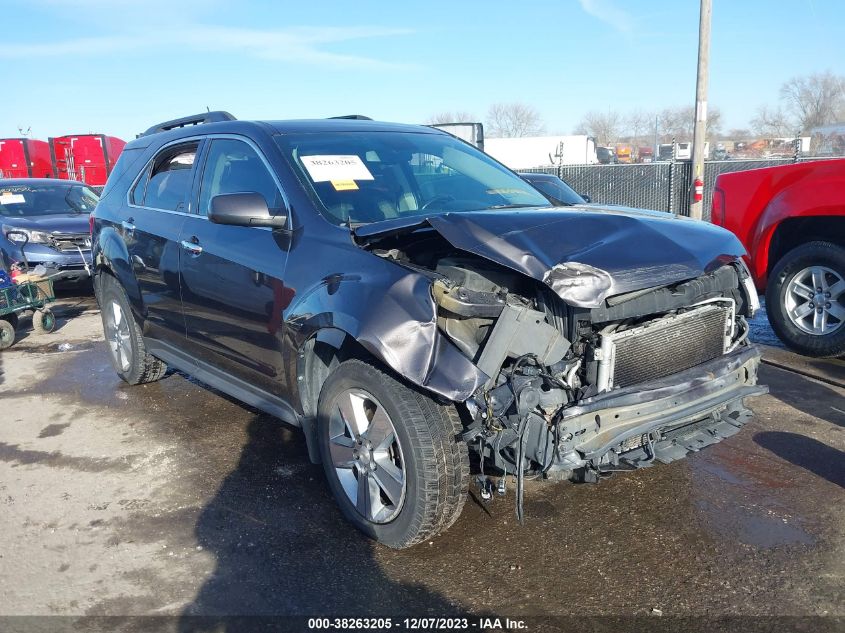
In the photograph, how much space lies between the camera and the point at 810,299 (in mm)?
5863

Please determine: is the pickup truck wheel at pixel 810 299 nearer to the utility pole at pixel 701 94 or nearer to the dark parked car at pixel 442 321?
the dark parked car at pixel 442 321

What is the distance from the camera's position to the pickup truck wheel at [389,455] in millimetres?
2953

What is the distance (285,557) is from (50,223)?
8695mm

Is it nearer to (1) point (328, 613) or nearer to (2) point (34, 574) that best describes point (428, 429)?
(1) point (328, 613)

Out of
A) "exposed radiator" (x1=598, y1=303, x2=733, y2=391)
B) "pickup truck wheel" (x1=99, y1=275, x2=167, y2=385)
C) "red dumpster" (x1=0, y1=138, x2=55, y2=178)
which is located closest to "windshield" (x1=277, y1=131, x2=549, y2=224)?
"exposed radiator" (x1=598, y1=303, x2=733, y2=391)

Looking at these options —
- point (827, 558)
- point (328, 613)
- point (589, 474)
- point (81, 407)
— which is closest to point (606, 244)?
point (589, 474)

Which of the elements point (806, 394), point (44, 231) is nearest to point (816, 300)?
point (806, 394)

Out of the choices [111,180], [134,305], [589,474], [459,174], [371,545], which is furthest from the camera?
[111,180]

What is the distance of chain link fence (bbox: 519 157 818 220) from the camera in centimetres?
1575

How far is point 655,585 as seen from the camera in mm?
2938

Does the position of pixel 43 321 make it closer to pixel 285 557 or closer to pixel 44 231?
pixel 44 231

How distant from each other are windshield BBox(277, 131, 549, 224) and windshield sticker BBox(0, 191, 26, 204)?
29.0ft

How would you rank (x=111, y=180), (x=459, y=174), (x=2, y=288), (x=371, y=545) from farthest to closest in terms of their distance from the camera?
(x=2, y=288) → (x=111, y=180) → (x=459, y=174) → (x=371, y=545)

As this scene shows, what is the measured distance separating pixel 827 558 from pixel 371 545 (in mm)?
1992
